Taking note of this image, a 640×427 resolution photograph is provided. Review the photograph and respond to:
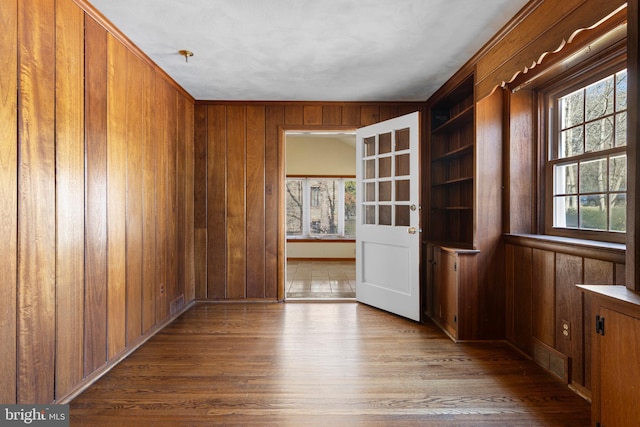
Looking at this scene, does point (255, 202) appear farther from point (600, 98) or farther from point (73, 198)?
point (600, 98)

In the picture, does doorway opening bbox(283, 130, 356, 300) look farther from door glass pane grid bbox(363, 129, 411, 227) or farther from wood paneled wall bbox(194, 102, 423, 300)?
door glass pane grid bbox(363, 129, 411, 227)

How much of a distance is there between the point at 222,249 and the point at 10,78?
2.78 metres

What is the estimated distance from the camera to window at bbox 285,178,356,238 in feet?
24.9

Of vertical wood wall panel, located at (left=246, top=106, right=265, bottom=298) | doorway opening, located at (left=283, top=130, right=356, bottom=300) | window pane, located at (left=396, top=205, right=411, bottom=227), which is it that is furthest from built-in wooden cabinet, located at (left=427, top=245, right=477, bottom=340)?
doorway opening, located at (left=283, top=130, right=356, bottom=300)

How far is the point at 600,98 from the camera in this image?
2256 mm

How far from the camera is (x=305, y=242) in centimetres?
749

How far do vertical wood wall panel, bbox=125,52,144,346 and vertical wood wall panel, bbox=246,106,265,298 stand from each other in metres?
1.44

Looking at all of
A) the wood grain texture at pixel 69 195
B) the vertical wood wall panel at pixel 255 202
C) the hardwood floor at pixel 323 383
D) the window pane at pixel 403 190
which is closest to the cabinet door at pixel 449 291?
the hardwood floor at pixel 323 383

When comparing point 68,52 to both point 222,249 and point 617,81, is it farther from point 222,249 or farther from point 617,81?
point 617,81

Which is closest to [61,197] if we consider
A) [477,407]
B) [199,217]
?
[199,217]

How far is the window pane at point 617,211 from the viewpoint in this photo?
209cm

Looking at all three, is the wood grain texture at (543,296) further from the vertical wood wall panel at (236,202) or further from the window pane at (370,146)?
the vertical wood wall panel at (236,202)

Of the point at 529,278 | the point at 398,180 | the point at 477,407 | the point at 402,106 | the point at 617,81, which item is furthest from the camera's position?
the point at 402,106

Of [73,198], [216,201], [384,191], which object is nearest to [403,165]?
[384,191]
